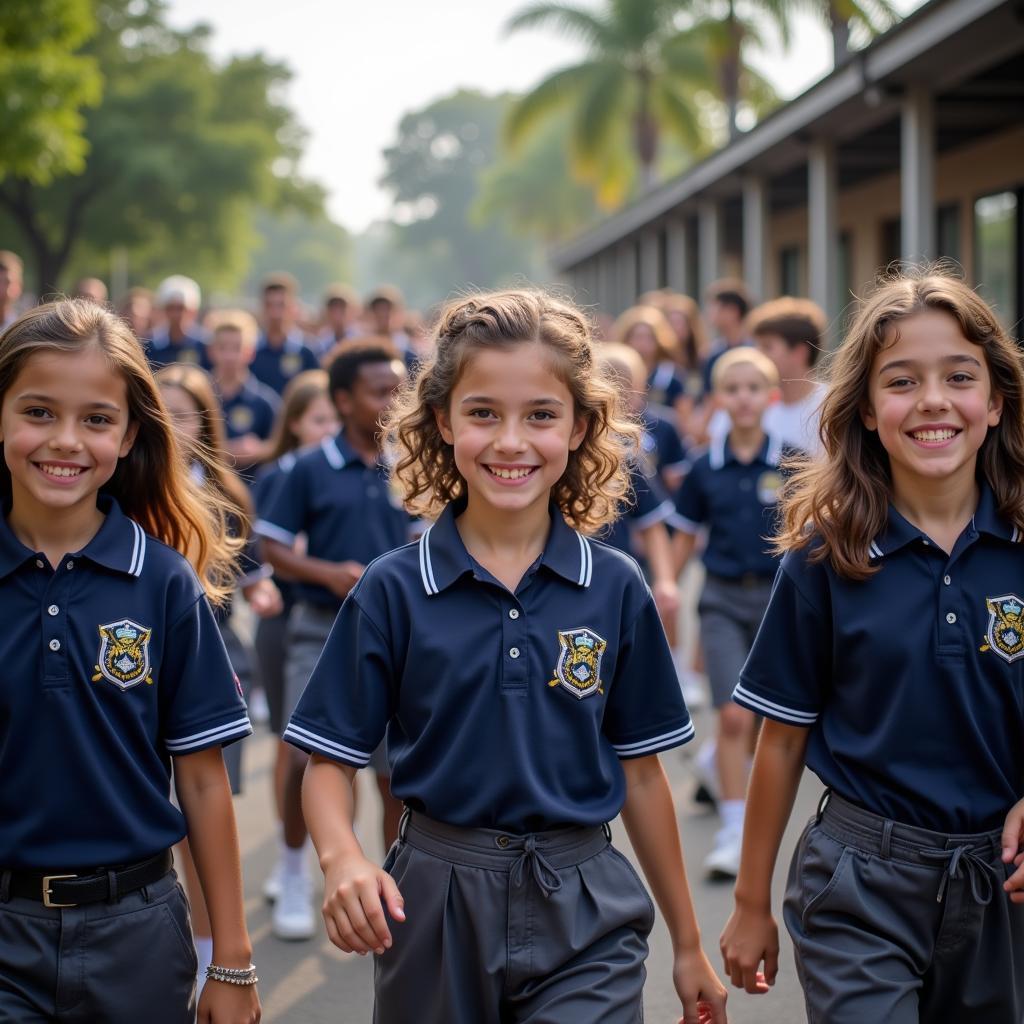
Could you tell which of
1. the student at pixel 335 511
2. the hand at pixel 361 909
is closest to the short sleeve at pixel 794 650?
the hand at pixel 361 909

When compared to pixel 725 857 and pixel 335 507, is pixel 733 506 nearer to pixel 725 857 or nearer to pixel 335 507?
pixel 725 857

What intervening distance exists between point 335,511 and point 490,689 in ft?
9.54

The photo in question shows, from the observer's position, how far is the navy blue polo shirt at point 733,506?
664 cm

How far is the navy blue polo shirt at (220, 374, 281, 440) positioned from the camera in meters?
10.0

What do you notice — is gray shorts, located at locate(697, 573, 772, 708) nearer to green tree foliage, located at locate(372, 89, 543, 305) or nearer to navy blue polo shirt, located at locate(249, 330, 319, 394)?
navy blue polo shirt, located at locate(249, 330, 319, 394)

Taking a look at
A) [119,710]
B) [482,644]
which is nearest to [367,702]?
[482,644]

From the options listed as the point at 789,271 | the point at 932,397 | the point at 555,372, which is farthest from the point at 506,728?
the point at 789,271

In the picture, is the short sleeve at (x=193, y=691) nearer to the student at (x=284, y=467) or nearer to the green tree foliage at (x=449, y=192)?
the student at (x=284, y=467)

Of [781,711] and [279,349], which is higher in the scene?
[279,349]

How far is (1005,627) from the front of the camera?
314 centimetres

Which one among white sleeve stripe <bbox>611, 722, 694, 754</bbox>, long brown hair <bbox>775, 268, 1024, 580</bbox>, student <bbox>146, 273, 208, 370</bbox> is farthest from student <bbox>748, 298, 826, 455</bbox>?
student <bbox>146, 273, 208, 370</bbox>

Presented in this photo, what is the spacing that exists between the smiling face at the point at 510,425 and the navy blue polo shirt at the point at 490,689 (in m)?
0.14

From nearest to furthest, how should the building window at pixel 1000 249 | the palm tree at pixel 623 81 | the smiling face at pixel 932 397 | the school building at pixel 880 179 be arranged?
the smiling face at pixel 932 397 < the school building at pixel 880 179 < the building window at pixel 1000 249 < the palm tree at pixel 623 81

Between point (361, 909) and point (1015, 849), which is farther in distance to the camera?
point (1015, 849)
